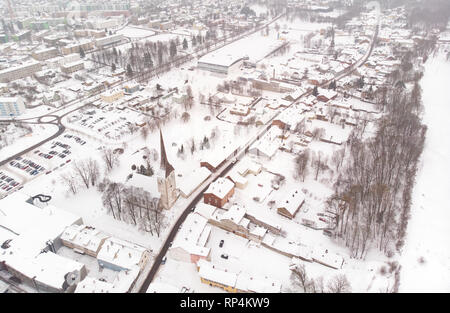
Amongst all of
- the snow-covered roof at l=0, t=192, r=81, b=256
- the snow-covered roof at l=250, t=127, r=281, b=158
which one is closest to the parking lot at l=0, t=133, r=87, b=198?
the snow-covered roof at l=0, t=192, r=81, b=256

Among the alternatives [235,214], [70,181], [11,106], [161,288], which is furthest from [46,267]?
[11,106]

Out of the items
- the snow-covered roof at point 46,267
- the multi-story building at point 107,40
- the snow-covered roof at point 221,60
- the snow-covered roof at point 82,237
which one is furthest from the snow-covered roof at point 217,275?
the multi-story building at point 107,40

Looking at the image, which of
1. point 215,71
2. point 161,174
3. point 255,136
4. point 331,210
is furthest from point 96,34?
point 331,210

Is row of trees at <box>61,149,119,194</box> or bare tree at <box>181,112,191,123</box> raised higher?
bare tree at <box>181,112,191,123</box>

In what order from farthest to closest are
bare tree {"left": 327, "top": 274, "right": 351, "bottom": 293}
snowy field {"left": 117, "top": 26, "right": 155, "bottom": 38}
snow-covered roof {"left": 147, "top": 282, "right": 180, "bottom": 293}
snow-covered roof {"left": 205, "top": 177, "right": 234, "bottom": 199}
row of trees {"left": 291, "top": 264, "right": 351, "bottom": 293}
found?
snowy field {"left": 117, "top": 26, "right": 155, "bottom": 38} < snow-covered roof {"left": 205, "top": 177, "right": 234, "bottom": 199} < row of trees {"left": 291, "top": 264, "right": 351, "bottom": 293} < snow-covered roof {"left": 147, "top": 282, "right": 180, "bottom": 293} < bare tree {"left": 327, "top": 274, "right": 351, "bottom": 293}

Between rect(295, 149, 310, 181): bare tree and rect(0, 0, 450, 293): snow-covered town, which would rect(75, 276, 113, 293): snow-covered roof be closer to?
rect(0, 0, 450, 293): snow-covered town

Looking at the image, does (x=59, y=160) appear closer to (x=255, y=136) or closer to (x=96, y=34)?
(x=255, y=136)
